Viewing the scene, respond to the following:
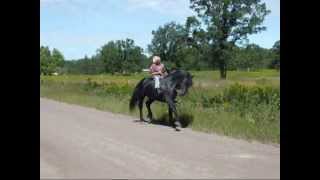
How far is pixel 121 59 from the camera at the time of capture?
102938 mm

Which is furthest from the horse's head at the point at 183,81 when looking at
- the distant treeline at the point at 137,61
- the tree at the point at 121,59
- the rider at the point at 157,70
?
the tree at the point at 121,59

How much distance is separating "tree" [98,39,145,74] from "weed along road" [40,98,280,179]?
3434 inches

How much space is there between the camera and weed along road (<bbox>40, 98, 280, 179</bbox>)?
8.70m

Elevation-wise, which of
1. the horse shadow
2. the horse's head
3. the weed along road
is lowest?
the weed along road

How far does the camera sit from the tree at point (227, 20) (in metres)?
69.1

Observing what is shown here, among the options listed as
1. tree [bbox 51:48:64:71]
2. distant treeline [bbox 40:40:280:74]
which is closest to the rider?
distant treeline [bbox 40:40:280:74]

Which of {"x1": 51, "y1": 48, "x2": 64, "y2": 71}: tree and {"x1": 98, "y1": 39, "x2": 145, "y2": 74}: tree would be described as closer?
{"x1": 98, "y1": 39, "x2": 145, "y2": 74}: tree

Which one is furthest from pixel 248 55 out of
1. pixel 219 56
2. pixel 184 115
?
pixel 184 115

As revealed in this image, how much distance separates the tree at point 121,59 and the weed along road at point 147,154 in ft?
286

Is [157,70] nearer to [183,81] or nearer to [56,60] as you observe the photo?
[183,81]

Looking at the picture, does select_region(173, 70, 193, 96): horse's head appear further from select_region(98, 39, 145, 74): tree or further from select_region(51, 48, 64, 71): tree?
select_region(51, 48, 64, 71): tree

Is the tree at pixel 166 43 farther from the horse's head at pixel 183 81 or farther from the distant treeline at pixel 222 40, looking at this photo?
the horse's head at pixel 183 81

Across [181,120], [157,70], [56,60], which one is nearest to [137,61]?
[56,60]
